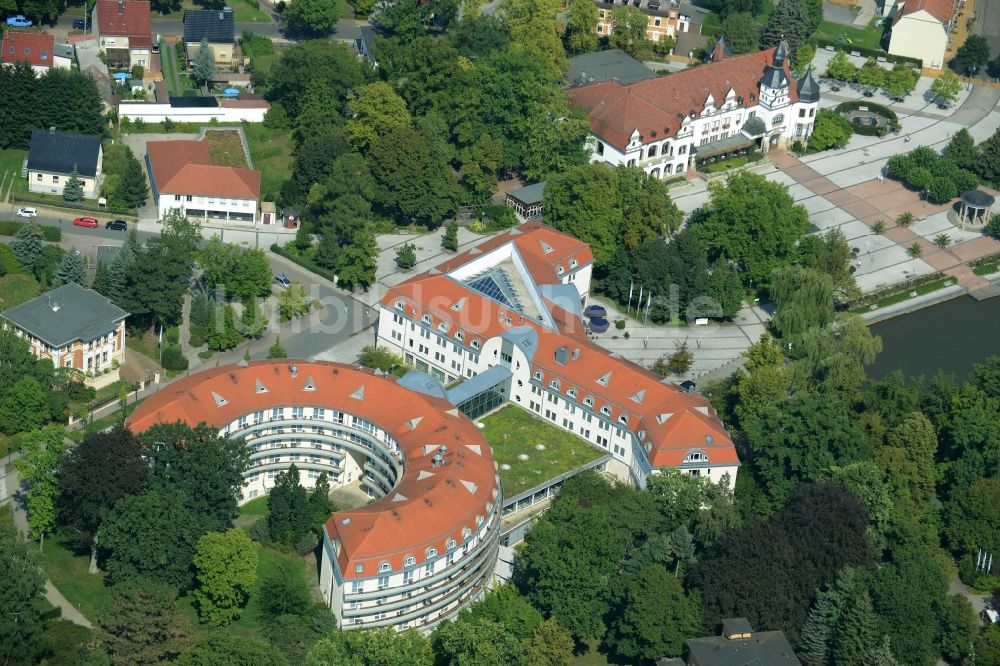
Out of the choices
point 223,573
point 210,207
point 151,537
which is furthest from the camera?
point 210,207

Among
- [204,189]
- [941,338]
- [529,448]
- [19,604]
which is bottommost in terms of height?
[941,338]

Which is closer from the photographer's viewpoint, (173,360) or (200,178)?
(173,360)

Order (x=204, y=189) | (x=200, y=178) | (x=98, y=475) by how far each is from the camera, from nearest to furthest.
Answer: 1. (x=98, y=475)
2. (x=204, y=189)
3. (x=200, y=178)

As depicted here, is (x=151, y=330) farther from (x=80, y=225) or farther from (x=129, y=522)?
(x=129, y=522)

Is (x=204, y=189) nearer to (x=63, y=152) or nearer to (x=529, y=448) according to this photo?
(x=63, y=152)

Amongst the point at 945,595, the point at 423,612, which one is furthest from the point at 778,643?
the point at 423,612

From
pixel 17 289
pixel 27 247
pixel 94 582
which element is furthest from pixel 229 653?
pixel 27 247

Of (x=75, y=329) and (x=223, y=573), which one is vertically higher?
(x=75, y=329)

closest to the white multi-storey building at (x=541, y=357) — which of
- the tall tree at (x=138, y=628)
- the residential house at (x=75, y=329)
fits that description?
the residential house at (x=75, y=329)
